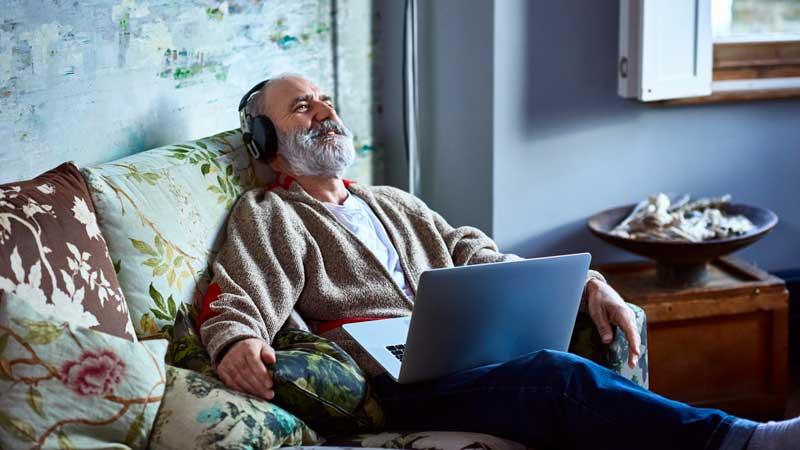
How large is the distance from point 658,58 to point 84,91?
1.61 metres

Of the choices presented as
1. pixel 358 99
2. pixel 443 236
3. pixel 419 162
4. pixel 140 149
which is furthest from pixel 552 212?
pixel 140 149

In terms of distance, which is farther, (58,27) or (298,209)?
(298,209)

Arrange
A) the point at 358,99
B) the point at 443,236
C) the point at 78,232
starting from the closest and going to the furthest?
the point at 78,232, the point at 443,236, the point at 358,99

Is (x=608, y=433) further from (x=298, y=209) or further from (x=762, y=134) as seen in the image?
(x=762, y=134)

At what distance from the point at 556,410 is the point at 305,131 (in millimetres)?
823

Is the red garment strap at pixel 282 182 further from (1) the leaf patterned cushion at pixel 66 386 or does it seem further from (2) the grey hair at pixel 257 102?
(1) the leaf patterned cushion at pixel 66 386

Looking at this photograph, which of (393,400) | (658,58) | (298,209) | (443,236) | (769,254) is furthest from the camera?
(769,254)

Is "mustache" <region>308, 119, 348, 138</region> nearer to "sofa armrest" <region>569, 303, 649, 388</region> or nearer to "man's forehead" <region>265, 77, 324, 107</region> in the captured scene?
"man's forehead" <region>265, 77, 324, 107</region>

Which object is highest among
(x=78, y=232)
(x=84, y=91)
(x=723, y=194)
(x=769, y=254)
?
(x=84, y=91)

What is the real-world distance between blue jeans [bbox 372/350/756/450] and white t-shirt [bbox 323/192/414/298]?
303 millimetres

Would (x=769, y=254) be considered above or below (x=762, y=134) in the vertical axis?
below

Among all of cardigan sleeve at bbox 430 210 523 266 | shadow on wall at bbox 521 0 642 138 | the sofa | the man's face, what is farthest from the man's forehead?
shadow on wall at bbox 521 0 642 138

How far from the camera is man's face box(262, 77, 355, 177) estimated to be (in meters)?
2.21

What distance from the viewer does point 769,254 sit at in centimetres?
333
